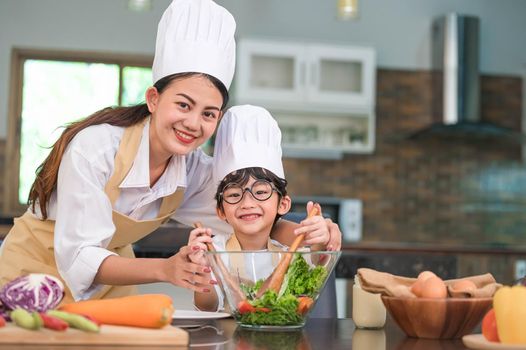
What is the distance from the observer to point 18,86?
670 cm

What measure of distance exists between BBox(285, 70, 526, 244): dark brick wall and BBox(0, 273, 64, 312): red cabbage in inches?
225

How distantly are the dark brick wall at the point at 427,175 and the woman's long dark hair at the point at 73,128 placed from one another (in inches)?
195

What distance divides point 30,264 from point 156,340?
0.87m

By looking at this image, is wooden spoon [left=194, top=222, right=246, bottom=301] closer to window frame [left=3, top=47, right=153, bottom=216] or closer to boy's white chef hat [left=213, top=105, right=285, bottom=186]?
boy's white chef hat [left=213, top=105, right=285, bottom=186]

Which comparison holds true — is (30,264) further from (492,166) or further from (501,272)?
→ (492,166)

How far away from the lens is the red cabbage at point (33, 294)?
1221mm

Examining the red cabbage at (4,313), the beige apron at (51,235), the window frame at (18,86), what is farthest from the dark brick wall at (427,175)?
the red cabbage at (4,313)

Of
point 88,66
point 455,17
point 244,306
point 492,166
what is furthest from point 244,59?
point 244,306

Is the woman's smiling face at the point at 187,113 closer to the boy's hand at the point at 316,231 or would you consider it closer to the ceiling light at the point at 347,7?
the boy's hand at the point at 316,231

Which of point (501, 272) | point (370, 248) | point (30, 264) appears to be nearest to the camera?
point (30, 264)

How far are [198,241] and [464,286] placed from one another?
446mm

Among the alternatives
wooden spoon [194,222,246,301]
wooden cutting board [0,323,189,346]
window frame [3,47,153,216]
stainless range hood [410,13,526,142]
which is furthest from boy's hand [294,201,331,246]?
stainless range hood [410,13,526,142]

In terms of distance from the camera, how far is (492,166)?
7266 mm

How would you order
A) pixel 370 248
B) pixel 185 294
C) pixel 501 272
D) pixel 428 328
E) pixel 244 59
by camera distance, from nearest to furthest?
pixel 428 328
pixel 185 294
pixel 370 248
pixel 501 272
pixel 244 59
